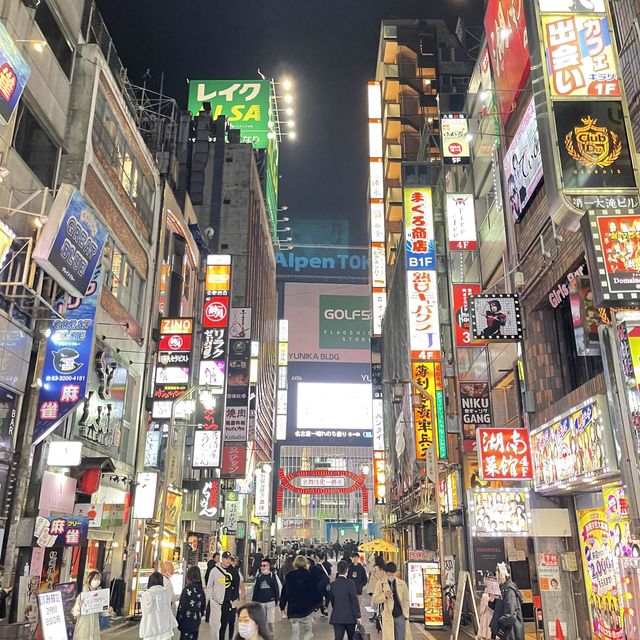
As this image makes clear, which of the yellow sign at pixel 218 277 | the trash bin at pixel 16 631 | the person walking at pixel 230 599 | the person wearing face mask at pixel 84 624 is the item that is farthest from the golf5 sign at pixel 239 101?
the person wearing face mask at pixel 84 624

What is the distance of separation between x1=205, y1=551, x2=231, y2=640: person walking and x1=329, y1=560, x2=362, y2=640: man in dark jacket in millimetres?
2307

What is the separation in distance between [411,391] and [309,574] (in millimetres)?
14022

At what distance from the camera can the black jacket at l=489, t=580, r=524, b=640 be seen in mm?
10156

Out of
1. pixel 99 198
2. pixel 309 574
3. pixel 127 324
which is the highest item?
pixel 99 198

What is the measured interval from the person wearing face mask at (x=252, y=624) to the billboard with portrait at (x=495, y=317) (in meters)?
10.3

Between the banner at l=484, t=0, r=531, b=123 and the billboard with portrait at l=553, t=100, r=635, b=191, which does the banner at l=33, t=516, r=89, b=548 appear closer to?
the billboard with portrait at l=553, t=100, r=635, b=191

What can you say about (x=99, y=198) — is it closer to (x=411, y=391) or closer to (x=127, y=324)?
(x=127, y=324)

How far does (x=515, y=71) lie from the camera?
14852 millimetres

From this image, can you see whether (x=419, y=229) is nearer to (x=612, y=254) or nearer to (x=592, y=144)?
(x=592, y=144)

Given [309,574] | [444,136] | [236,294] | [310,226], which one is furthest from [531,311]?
[310,226]

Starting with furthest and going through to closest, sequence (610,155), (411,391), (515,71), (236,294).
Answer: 1. (236,294)
2. (411,391)
3. (515,71)
4. (610,155)

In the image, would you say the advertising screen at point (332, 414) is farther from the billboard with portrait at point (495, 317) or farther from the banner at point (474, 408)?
the billboard with portrait at point (495, 317)

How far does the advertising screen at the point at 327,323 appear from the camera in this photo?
108 m

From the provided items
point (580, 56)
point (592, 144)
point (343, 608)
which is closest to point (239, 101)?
point (580, 56)
